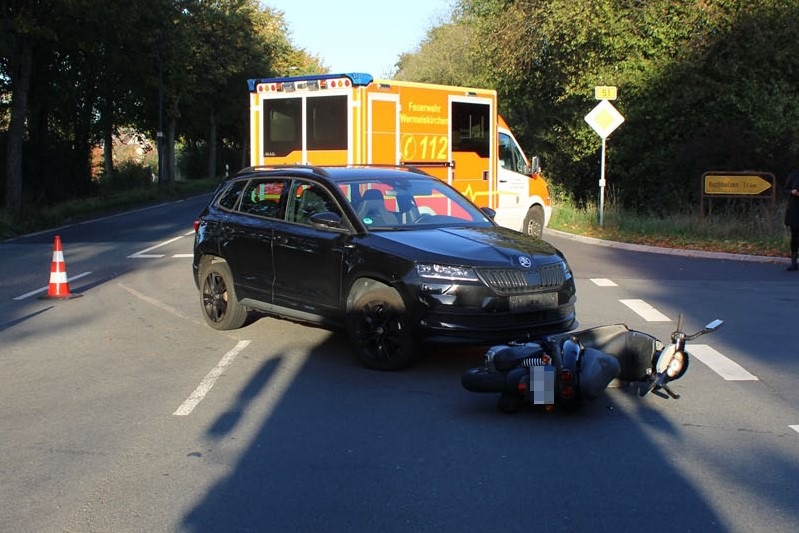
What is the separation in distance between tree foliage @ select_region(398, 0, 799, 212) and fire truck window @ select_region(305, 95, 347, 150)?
12.7 metres

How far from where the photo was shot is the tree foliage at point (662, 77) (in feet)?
77.1

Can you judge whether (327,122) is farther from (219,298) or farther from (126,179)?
(126,179)

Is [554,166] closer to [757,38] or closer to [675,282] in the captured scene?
[757,38]

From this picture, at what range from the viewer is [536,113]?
1383 inches

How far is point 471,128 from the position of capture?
1694cm

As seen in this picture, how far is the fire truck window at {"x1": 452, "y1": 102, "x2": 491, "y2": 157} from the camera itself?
16484 mm

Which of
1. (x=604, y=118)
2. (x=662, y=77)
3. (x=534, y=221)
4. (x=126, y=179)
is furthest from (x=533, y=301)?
(x=126, y=179)

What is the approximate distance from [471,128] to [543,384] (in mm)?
11138

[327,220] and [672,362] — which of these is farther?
[327,220]

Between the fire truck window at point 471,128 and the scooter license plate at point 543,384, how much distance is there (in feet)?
34.7

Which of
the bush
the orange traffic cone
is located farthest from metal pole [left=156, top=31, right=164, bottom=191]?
the orange traffic cone

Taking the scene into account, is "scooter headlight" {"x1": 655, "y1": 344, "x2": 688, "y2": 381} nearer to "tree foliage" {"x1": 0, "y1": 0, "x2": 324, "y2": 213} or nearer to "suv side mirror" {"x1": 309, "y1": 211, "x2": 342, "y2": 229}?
"suv side mirror" {"x1": 309, "y1": 211, "x2": 342, "y2": 229}

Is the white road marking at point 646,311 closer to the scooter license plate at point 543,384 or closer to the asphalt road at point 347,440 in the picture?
the asphalt road at point 347,440

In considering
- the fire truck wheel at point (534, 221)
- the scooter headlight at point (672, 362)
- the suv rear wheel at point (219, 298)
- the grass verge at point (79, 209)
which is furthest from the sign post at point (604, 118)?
the scooter headlight at point (672, 362)
